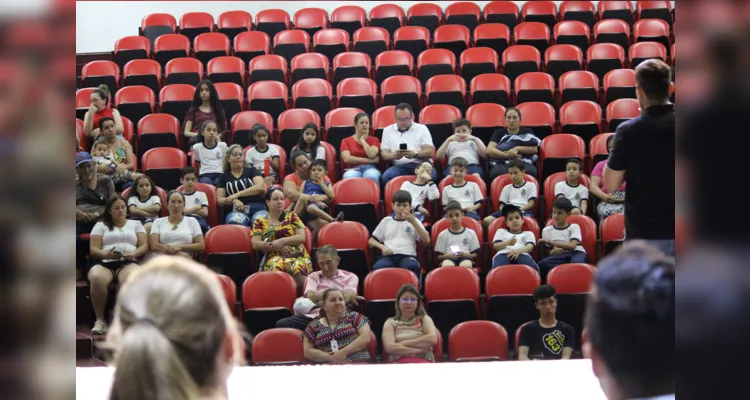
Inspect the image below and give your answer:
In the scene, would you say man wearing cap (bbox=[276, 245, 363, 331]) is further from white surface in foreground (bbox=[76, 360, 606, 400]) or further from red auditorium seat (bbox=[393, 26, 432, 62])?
red auditorium seat (bbox=[393, 26, 432, 62])

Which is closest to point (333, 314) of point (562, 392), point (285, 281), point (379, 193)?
point (285, 281)

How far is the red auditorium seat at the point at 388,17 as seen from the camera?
8.00 m

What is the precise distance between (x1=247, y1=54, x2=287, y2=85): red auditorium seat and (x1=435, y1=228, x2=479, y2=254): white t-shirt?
2652 mm

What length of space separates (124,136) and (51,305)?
538cm

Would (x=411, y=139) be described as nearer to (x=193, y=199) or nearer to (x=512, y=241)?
(x=512, y=241)

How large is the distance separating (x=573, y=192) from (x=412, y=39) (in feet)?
9.12

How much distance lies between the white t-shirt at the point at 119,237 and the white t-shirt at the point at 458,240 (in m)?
1.74

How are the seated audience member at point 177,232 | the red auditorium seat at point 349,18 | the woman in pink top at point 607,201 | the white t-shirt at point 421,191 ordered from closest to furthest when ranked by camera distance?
1. the seated audience member at point 177,232
2. the woman in pink top at point 607,201
3. the white t-shirt at point 421,191
4. the red auditorium seat at point 349,18

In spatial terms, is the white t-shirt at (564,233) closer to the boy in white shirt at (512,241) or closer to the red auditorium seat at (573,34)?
the boy in white shirt at (512,241)

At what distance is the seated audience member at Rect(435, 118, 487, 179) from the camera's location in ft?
18.3

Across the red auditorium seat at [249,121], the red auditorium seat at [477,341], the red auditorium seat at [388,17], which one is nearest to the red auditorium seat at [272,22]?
the red auditorium seat at [388,17]

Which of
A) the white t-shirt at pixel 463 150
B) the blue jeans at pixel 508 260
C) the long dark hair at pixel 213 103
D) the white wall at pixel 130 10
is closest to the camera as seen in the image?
the blue jeans at pixel 508 260

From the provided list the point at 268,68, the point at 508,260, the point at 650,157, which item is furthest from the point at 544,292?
the point at 268,68

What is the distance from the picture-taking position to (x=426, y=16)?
8000 mm
